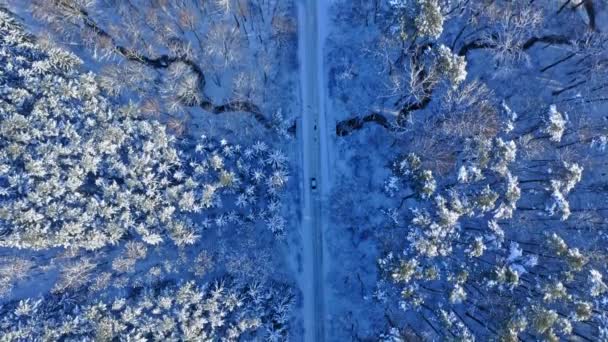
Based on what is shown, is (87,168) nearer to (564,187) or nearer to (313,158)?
(313,158)

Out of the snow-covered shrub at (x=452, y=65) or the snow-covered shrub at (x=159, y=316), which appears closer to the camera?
the snow-covered shrub at (x=452, y=65)

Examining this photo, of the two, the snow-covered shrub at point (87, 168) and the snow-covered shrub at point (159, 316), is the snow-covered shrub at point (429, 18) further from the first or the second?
the snow-covered shrub at point (159, 316)

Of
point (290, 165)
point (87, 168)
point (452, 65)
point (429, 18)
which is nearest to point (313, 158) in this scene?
point (290, 165)

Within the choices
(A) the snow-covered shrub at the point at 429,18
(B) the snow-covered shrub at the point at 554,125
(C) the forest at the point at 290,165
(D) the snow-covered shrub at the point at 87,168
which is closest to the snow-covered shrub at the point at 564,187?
(C) the forest at the point at 290,165

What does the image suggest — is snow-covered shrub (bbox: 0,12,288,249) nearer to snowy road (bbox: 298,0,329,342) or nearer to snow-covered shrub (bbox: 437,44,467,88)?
snowy road (bbox: 298,0,329,342)

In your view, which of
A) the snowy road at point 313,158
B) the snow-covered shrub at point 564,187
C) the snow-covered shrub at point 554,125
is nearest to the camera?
the snow-covered shrub at point 564,187

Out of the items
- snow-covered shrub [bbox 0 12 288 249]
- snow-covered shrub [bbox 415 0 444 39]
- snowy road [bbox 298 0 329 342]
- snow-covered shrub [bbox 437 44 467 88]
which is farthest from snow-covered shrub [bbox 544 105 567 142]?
snow-covered shrub [bbox 0 12 288 249]
